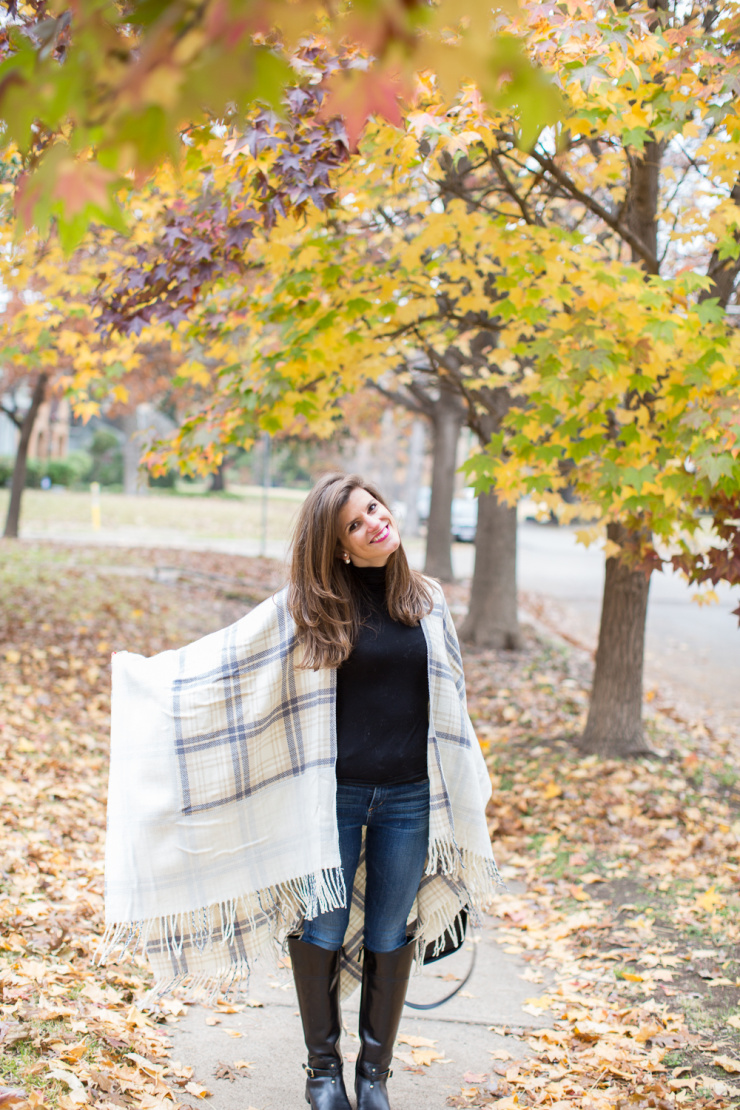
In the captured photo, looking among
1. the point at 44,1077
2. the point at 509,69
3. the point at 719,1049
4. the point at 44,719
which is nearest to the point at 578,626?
the point at 44,719

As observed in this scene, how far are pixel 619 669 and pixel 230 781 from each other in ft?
14.5

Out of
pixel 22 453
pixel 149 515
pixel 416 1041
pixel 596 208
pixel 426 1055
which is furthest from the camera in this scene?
pixel 149 515

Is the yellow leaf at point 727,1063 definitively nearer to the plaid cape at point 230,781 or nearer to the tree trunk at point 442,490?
the plaid cape at point 230,781

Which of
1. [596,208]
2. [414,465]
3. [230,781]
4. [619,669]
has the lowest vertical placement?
[619,669]

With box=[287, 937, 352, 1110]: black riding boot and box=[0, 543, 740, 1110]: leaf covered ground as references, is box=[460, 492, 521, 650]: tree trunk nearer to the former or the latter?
box=[0, 543, 740, 1110]: leaf covered ground

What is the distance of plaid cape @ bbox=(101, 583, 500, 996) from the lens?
2.55 m

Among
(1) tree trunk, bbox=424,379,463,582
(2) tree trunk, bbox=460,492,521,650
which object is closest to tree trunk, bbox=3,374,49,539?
(1) tree trunk, bbox=424,379,463,582

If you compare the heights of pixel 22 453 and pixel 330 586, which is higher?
pixel 22 453

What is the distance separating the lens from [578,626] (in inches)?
555

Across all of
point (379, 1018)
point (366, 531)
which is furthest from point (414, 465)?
point (379, 1018)

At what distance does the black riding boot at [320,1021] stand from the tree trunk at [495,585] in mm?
8014

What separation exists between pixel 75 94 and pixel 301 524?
1622mm

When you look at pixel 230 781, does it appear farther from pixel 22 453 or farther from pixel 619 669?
pixel 22 453

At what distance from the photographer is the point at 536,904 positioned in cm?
452
